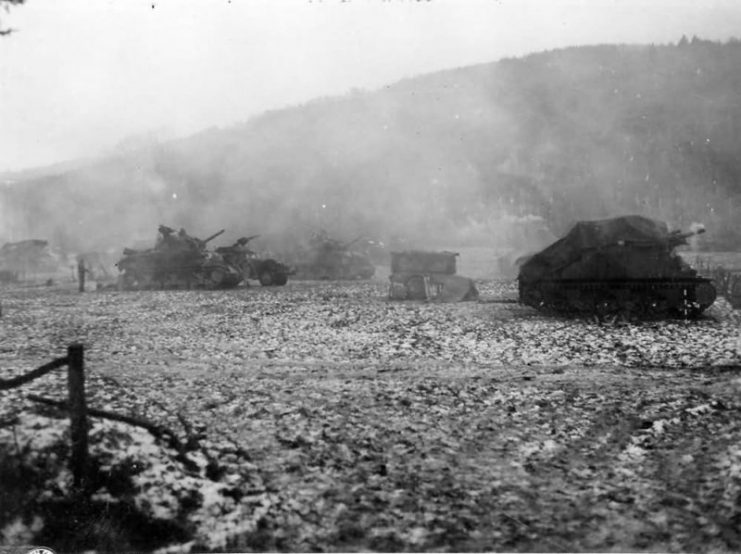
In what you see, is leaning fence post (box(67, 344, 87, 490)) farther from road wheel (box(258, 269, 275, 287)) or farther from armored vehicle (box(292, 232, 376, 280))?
armored vehicle (box(292, 232, 376, 280))

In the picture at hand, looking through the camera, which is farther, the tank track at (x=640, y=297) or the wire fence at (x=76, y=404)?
the tank track at (x=640, y=297)

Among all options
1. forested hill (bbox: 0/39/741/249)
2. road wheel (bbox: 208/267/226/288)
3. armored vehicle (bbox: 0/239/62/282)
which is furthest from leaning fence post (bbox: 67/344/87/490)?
armored vehicle (bbox: 0/239/62/282)

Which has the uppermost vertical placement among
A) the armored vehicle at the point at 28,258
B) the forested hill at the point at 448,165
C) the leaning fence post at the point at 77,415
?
the forested hill at the point at 448,165

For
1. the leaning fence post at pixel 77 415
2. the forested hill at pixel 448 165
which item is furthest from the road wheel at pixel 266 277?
the leaning fence post at pixel 77 415

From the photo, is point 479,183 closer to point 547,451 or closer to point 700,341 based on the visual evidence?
point 700,341

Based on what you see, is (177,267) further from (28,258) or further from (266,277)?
(28,258)

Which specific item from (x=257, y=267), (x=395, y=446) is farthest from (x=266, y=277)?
(x=395, y=446)

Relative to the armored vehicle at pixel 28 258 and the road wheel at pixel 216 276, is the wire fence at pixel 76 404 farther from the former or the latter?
the armored vehicle at pixel 28 258
